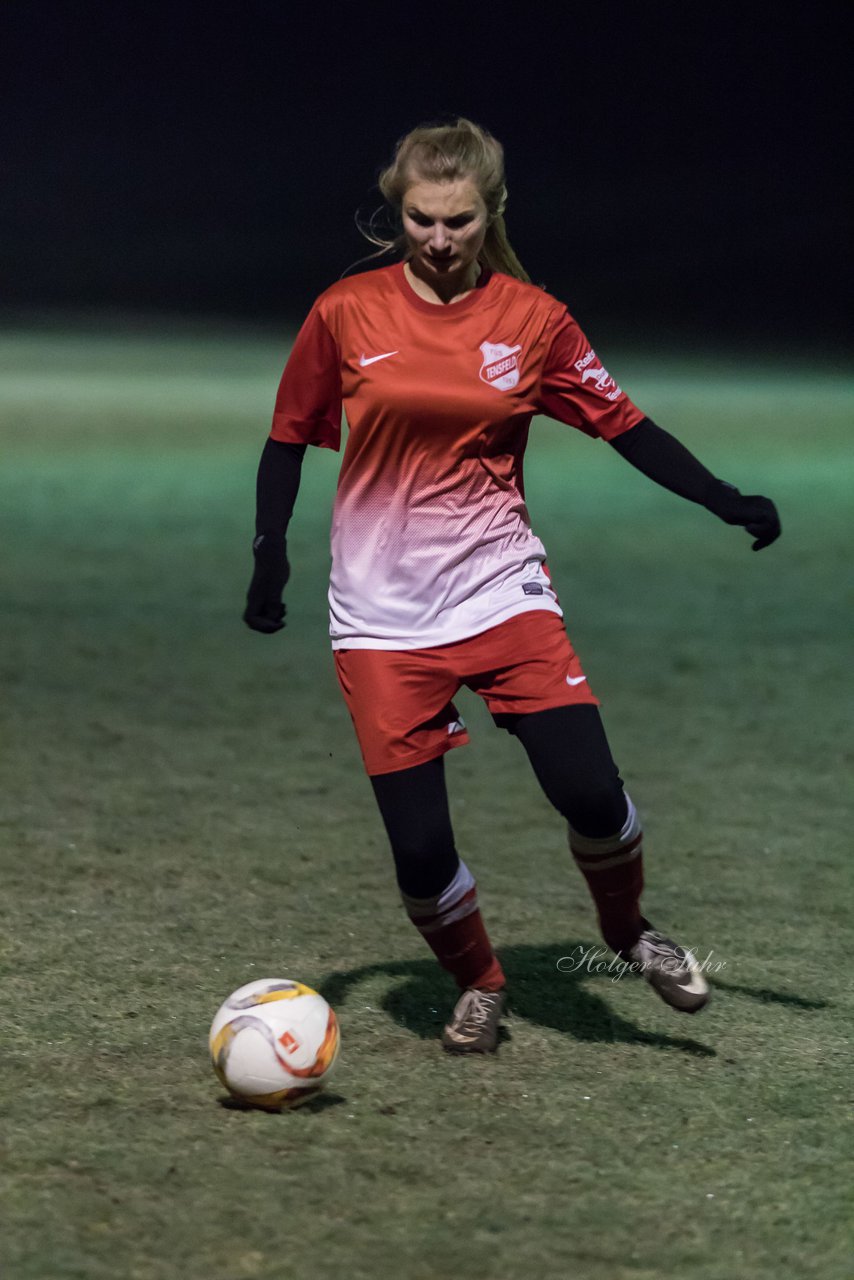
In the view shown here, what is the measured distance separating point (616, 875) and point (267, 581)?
42.0 inches

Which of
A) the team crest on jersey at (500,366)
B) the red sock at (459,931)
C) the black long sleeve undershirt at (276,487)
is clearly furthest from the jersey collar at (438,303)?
the red sock at (459,931)

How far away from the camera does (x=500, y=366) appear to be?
13.6 ft

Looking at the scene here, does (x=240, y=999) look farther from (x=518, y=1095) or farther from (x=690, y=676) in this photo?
(x=690, y=676)

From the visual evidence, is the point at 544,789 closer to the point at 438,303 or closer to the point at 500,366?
the point at 500,366

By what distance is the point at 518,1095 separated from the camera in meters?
4.02

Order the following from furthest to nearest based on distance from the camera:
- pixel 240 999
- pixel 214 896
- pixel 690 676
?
pixel 690 676, pixel 214 896, pixel 240 999

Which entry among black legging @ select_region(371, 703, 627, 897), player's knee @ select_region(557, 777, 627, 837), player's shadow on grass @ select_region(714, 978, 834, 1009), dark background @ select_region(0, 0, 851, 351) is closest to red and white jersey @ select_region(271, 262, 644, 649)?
black legging @ select_region(371, 703, 627, 897)

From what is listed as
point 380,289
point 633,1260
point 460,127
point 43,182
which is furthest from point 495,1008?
point 43,182

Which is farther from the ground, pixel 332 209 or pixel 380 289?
pixel 380 289

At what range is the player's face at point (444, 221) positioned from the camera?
4051 mm

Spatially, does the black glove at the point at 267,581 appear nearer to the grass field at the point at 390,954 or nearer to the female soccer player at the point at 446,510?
the female soccer player at the point at 446,510

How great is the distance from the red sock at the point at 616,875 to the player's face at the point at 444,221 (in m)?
1.29

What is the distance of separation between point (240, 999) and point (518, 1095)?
0.64 meters

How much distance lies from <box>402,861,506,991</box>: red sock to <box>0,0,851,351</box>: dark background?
70.9ft
